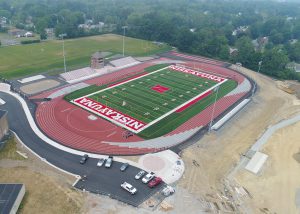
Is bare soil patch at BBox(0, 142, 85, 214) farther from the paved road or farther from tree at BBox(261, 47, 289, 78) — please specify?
tree at BBox(261, 47, 289, 78)

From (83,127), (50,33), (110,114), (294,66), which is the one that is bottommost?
(83,127)

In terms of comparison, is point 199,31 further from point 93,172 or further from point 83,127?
point 93,172

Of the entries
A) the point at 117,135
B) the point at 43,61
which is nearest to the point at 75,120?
the point at 117,135

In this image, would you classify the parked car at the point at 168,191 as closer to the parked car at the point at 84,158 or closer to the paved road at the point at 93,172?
the paved road at the point at 93,172

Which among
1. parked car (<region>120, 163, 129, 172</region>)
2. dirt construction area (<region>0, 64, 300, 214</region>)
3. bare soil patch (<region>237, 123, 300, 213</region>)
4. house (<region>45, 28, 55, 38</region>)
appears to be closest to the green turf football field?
dirt construction area (<region>0, 64, 300, 214</region>)

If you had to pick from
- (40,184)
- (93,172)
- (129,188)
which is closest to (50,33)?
(93,172)

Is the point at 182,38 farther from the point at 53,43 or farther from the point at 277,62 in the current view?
the point at 53,43

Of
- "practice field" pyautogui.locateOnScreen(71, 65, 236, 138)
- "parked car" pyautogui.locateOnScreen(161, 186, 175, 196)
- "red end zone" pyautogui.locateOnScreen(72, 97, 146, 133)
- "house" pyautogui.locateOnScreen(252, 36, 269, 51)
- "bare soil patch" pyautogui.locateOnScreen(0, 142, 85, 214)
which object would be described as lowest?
"bare soil patch" pyautogui.locateOnScreen(0, 142, 85, 214)
